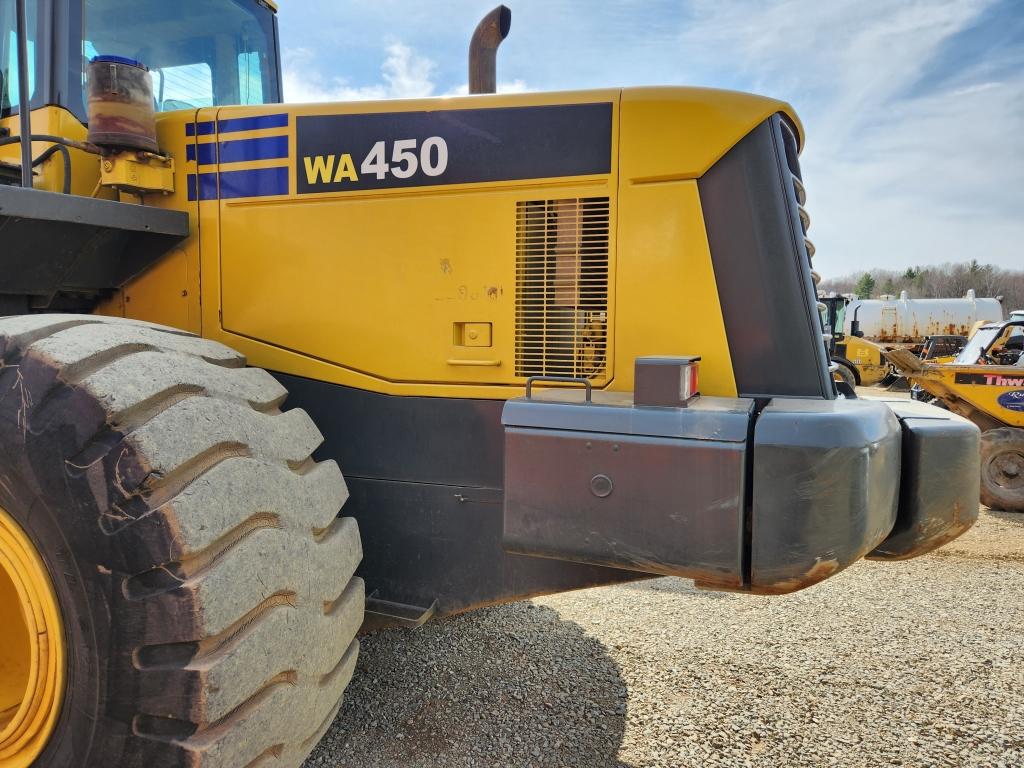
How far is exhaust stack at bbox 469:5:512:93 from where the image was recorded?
260cm

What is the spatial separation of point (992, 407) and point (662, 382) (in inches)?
264

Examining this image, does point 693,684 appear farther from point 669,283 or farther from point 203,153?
point 203,153

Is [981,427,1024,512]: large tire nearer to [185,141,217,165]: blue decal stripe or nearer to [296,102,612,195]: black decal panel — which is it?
[296,102,612,195]: black decal panel

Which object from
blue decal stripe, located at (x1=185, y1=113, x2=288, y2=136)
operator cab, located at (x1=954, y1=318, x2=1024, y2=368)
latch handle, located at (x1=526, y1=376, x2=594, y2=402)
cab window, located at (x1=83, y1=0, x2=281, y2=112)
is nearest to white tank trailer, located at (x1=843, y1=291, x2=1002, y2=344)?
operator cab, located at (x1=954, y1=318, x2=1024, y2=368)

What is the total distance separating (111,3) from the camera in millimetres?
2689

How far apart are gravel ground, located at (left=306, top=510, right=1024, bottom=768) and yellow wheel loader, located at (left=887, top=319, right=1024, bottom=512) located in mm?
3020

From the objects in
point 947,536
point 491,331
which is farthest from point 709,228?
point 947,536

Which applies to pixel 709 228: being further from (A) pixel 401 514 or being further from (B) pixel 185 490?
(B) pixel 185 490

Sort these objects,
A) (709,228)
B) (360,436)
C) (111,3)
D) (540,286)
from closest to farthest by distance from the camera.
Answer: (709,228) < (540,286) < (360,436) < (111,3)

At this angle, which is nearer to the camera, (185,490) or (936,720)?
(185,490)

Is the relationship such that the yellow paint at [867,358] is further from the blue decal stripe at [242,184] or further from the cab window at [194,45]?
the blue decal stripe at [242,184]

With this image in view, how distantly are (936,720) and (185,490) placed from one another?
2815 mm

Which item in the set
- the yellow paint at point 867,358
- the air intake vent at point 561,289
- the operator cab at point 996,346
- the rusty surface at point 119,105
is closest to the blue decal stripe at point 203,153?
the rusty surface at point 119,105

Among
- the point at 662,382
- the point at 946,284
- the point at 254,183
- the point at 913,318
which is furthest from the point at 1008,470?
the point at 946,284
